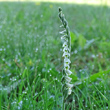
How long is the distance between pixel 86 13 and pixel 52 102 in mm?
4214

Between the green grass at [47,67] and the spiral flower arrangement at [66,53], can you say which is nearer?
the spiral flower arrangement at [66,53]

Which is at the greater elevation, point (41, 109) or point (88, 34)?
point (88, 34)

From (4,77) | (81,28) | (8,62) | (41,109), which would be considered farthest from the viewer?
(81,28)

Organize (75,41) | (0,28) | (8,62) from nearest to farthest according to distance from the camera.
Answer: (8,62), (0,28), (75,41)

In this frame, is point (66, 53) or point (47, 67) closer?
point (66, 53)

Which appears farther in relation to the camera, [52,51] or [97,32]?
[97,32]

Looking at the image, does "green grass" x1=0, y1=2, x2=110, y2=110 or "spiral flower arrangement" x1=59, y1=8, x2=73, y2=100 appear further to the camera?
"green grass" x1=0, y1=2, x2=110, y2=110

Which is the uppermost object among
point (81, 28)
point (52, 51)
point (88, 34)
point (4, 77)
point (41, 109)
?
point (81, 28)

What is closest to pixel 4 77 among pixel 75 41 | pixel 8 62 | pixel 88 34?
pixel 8 62

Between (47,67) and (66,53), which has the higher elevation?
(47,67)

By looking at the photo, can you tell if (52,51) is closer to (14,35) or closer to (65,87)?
(14,35)

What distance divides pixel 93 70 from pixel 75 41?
0.80 metres

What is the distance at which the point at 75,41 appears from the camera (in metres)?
3.02

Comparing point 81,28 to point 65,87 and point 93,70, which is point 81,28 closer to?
point 93,70
